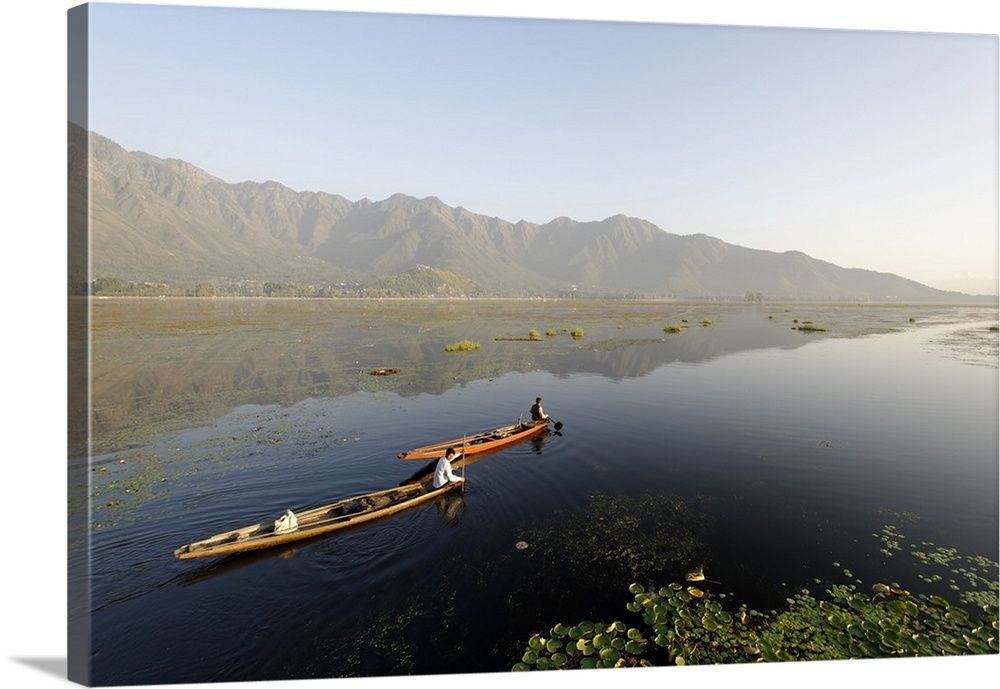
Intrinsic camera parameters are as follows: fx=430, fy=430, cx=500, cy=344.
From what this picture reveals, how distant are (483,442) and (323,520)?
719 centimetres

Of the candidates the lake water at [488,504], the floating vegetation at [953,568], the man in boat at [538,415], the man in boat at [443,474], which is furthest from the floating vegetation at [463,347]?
the floating vegetation at [953,568]

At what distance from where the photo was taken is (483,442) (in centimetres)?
1686

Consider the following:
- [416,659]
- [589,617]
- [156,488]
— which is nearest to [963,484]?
[589,617]

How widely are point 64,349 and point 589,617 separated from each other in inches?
395

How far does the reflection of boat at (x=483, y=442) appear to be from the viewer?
50.8ft

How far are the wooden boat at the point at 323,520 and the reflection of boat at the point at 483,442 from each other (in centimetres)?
238

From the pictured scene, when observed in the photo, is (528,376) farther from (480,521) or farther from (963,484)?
(963,484)

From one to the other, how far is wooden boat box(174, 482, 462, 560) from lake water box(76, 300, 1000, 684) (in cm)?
32

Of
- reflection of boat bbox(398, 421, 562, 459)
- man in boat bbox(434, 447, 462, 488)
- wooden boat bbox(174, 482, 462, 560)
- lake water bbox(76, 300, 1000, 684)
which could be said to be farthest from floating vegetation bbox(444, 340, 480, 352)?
man in boat bbox(434, 447, 462, 488)

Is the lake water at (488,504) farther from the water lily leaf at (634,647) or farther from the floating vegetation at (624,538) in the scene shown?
the water lily leaf at (634,647)

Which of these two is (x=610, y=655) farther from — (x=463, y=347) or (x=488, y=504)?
(x=463, y=347)

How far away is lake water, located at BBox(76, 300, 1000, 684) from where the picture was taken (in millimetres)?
7812

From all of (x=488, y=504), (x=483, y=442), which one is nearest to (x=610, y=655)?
(x=488, y=504)

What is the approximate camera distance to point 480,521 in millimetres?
11625
